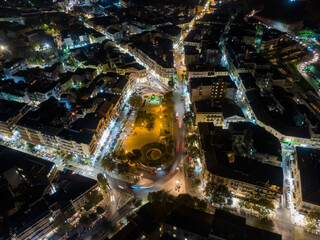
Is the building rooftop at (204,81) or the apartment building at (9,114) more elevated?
the building rooftop at (204,81)

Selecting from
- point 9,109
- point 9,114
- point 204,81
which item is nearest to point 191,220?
point 204,81

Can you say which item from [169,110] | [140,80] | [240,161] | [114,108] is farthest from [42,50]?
[240,161]

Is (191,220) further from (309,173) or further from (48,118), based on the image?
(48,118)

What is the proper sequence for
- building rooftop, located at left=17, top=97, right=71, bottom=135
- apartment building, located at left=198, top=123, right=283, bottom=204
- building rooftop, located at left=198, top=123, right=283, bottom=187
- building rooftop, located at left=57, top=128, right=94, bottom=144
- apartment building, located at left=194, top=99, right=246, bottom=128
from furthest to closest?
apartment building, located at left=194, top=99, right=246, bottom=128, building rooftop, located at left=17, top=97, right=71, bottom=135, building rooftop, located at left=57, top=128, right=94, bottom=144, building rooftop, located at left=198, top=123, right=283, bottom=187, apartment building, located at left=198, top=123, right=283, bottom=204

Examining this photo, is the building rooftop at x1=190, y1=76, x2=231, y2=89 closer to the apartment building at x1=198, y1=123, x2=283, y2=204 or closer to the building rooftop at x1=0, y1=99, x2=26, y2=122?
the apartment building at x1=198, y1=123, x2=283, y2=204

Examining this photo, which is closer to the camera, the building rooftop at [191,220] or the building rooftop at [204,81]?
the building rooftop at [191,220]

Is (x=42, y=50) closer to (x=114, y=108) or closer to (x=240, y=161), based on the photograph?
(x=114, y=108)

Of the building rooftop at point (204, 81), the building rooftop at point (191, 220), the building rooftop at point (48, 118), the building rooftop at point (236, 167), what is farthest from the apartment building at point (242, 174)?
the building rooftop at point (48, 118)

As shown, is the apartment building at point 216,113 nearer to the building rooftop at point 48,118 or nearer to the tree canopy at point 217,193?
the tree canopy at point 217,193

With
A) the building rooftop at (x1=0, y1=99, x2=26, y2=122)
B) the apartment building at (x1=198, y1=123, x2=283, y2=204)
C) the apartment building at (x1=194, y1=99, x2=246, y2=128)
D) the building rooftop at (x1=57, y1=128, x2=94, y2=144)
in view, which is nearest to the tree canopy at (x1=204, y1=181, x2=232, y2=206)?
the apartment building at (x1=198, y1=123, x2=283, y2=204)

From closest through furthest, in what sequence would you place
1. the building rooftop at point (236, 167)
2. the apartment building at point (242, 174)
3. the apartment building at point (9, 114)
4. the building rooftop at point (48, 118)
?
the apartment building at point (242, 174) → the building rooftop at point (236, 167) → the building rooftop at point (48, 118) → the apartment building at point (9, 114)

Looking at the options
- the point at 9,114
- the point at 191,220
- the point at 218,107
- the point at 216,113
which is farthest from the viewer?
the point at 218,107
